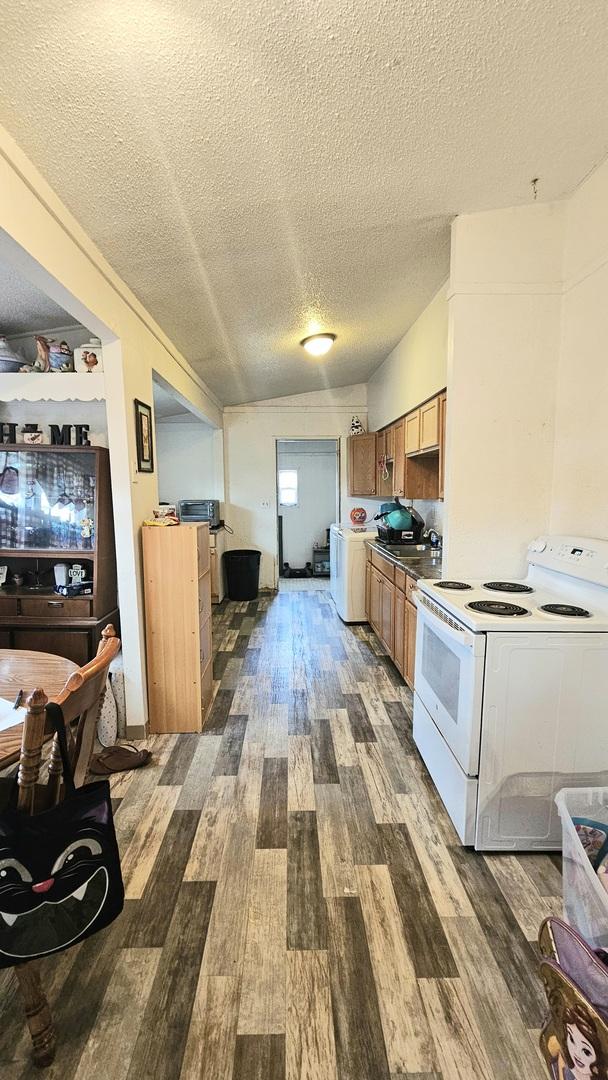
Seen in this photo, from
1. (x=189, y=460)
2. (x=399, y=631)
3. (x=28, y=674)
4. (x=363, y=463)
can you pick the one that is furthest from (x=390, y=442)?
(x=28, y=674)

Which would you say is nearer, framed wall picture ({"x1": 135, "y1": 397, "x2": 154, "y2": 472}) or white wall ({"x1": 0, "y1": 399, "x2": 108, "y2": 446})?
framed wall picture ({"x1": 135, "y1": 397, "x2": 154, "y2": 472})

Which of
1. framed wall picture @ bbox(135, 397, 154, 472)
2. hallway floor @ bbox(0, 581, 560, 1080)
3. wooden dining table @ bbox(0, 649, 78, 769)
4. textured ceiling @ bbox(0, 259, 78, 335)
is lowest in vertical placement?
hallway floor @ bbox(0, 581, 560, 1080)

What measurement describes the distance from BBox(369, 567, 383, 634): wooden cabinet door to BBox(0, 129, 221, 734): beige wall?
2.08 meters

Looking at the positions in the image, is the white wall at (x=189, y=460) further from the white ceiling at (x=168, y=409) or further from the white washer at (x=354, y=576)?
the white washer at (x=354, y=576)

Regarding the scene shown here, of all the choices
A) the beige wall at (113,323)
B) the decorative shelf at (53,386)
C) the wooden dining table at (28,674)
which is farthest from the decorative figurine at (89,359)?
the wooden dining table at (28,674)

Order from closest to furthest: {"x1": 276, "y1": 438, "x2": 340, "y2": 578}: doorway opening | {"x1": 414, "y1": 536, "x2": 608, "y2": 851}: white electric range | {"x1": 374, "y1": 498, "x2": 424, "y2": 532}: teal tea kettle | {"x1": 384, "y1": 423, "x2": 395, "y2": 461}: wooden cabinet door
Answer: {"x1": 414, "y1": 536, "x2": 608, "y2": 851}: white electric range, {"x1": 374, "y1": 498, "x2": 424, "y2": 532}: teal tea kettle, {"x1": 384, "y1": 423, "x2": 395, "y2": 461}: wooden cabinet door, {"x1": 276, "y1": 438, "x2": 340, "y2": 578}: doorway opening

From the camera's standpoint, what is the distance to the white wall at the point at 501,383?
213cm

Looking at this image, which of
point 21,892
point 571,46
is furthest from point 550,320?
point 21,892

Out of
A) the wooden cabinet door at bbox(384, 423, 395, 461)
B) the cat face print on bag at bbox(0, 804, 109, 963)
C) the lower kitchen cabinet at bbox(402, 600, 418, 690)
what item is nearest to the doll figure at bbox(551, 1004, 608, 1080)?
the cat face print on bag at bbox(0, 804, 109, 963)

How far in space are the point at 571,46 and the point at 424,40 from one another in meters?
0.44

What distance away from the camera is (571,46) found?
126cm

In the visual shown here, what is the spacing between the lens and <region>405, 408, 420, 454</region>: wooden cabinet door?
3.52 m

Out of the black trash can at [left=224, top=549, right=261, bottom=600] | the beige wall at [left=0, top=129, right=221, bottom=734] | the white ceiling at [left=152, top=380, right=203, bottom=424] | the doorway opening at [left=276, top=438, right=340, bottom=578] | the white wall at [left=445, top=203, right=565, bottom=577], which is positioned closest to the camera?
the beige wall at [left=0, top=129, right=221, bottom=734]

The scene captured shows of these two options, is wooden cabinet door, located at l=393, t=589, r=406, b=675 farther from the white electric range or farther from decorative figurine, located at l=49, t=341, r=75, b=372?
decorative figurine, located at l=49, t=341, r=75, b=372
